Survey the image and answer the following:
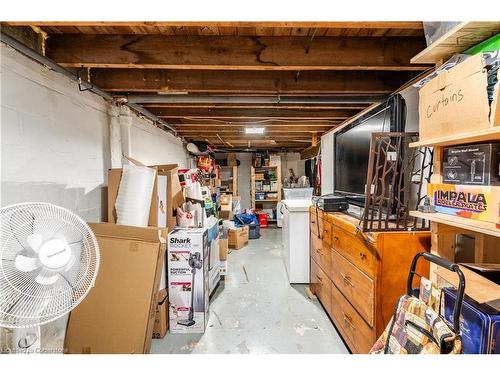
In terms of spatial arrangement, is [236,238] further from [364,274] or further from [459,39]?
[459,39]

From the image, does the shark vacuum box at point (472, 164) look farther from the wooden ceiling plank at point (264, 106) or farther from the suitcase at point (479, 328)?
the wooden ceiling plank at point (264, 106)

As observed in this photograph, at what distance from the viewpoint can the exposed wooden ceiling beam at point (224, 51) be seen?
1.67 meters

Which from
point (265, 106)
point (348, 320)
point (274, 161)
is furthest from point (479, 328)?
point (274, 161)

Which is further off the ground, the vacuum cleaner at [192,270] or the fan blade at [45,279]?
the fan blade at [45,279]

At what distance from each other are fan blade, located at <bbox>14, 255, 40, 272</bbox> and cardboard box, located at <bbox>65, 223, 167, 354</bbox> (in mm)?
817

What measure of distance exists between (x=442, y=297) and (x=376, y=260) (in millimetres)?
451

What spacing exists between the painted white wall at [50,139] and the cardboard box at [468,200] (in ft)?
7.35

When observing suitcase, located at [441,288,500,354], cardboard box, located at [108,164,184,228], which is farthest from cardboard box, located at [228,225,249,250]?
suitcase, located at [441,288,500,354]

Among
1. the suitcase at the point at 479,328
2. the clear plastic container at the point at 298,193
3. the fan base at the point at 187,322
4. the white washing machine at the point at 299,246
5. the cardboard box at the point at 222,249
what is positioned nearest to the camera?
the suitcase at the point at 479,328

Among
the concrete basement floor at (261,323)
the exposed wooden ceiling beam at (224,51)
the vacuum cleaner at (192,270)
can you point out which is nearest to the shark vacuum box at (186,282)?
the vacuum cleaner at (192,270)

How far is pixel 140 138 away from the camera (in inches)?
122

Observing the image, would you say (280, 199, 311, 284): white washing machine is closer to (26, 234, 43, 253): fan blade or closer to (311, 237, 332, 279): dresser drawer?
(311, 237, 332, 279): dresser drawer

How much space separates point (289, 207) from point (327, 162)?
4.74ft

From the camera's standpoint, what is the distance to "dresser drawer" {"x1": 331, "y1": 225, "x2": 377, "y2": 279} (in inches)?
61.1
